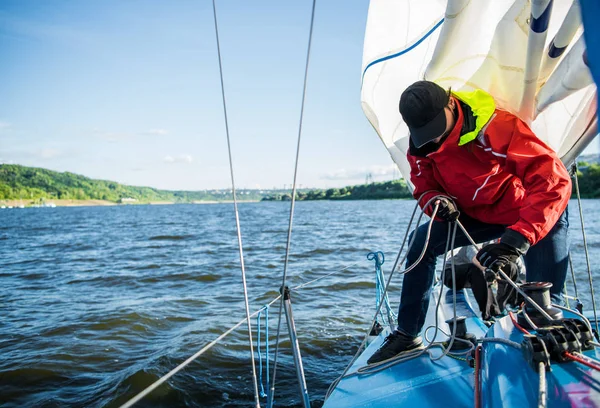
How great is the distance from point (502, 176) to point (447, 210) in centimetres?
31

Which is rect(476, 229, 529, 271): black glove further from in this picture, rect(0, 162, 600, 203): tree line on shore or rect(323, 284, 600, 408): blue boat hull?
rect(0, 162, 600, 203): tree line on shore

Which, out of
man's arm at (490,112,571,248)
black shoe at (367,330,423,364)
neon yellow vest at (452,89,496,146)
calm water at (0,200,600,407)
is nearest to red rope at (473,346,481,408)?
man's arm at (490,112,571,248)

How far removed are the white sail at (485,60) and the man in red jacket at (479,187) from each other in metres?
0.61

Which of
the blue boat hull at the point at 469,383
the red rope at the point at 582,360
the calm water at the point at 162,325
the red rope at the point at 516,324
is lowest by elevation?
the calm water at the point at 162,325

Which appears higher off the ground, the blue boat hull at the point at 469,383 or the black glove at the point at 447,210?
the black glove at the point at 447,210

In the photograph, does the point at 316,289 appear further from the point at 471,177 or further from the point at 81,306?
the point at 471,177

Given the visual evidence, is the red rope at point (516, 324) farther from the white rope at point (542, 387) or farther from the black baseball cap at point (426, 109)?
the black baseball cap at point (426, 109)

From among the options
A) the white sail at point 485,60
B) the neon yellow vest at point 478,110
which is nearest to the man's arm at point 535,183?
the neon yellow vest at point 478,110

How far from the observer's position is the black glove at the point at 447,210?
2.49 m

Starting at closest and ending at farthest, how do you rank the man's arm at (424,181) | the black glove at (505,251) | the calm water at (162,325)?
the black glove at (505,251)
the man's arm at (424,181)
the calm water at (162,325)

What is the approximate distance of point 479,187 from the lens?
2.46 metres

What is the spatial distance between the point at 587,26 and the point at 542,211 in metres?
1.37

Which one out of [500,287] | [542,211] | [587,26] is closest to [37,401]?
[500,287]

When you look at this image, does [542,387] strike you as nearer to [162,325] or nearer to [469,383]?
[469,383]
